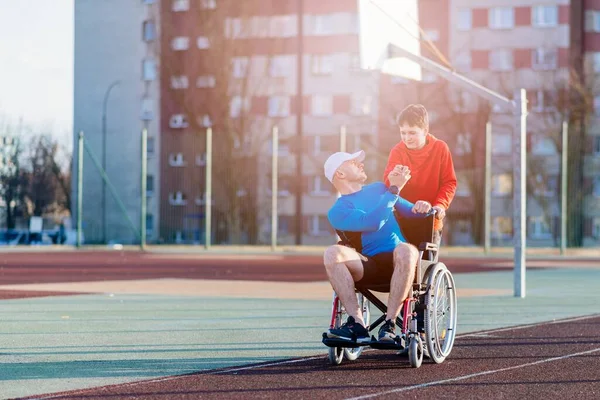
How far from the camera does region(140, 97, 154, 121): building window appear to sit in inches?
3071

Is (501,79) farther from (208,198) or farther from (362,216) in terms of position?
(362,216)

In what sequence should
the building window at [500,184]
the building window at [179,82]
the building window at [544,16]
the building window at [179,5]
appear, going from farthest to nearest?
the building window at [544,16] → the building window at [500,184] → the building window at [179,5] → the building window at [179,82]

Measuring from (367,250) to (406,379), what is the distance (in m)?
1.04

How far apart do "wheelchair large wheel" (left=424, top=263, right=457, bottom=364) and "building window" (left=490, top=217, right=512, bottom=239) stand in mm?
58016

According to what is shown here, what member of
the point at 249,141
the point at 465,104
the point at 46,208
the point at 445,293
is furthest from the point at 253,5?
the point at 445,293

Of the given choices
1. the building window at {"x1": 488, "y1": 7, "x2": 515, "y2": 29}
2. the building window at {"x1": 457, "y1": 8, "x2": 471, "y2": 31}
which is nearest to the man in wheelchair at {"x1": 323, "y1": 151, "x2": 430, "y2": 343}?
the building window at {"x1": 457, "y1": 8, "x2": 471, "y2": 31}

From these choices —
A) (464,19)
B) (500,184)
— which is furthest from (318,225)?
(464,19)

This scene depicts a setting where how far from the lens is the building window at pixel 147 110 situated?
7800cm

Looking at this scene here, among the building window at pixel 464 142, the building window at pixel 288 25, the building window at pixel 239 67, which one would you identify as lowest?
the building window at pixel 464 142

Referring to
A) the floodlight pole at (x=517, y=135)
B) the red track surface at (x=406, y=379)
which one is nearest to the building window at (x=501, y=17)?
the floodlight pole at (x=517, y=135)

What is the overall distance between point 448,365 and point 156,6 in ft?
212

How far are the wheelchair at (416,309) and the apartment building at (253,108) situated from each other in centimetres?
3734

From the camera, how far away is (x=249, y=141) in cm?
6003

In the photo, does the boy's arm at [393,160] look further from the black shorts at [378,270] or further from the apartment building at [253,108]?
the apartment building at [253,108]
